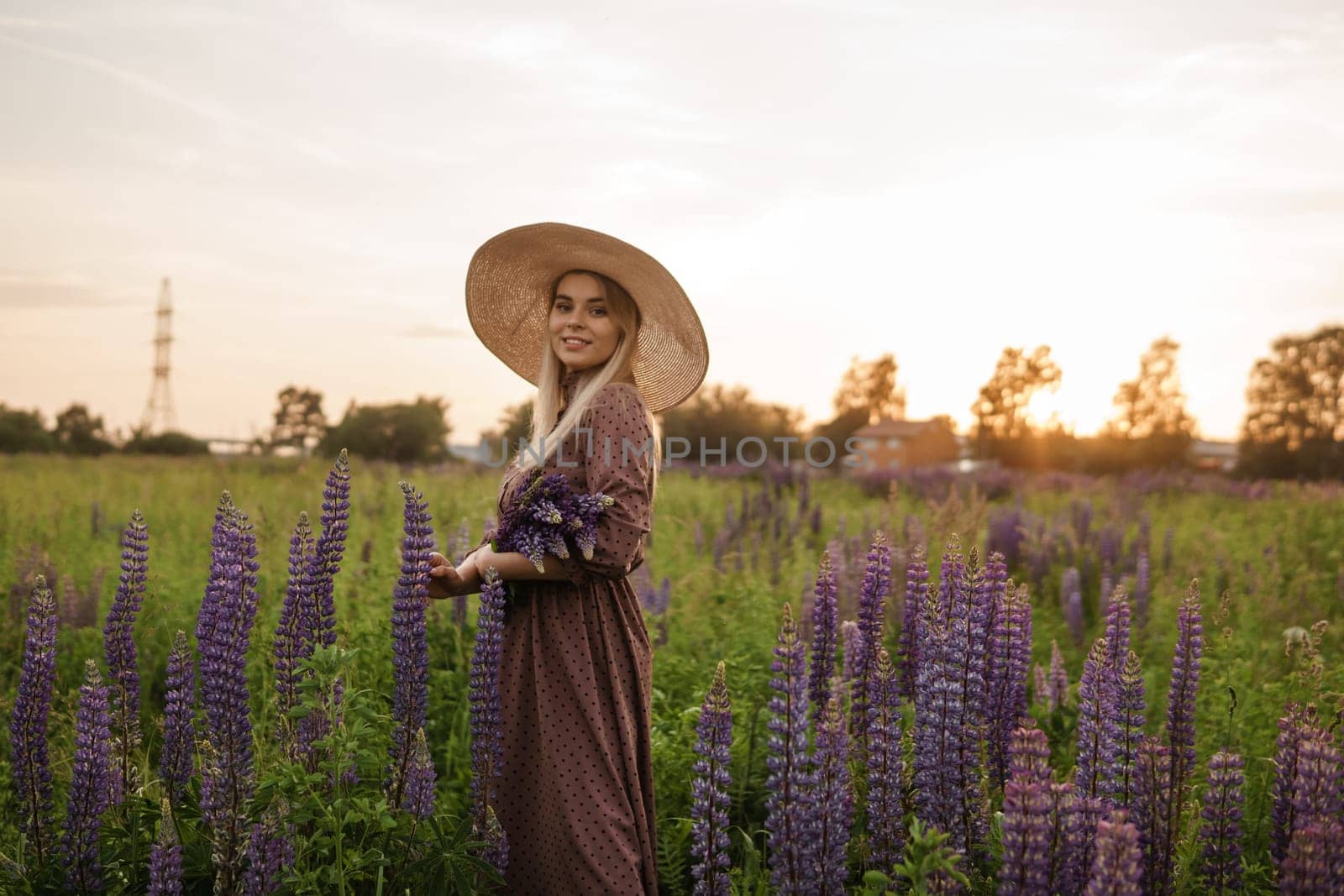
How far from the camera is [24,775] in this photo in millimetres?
2979

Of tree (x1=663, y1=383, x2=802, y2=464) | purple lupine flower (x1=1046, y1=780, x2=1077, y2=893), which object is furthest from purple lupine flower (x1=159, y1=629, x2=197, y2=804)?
tree (x1=663, y1=383, x2=802, y2=464)

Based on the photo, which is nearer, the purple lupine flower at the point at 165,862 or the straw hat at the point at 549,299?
the purple lupine flower at the point at 165,862

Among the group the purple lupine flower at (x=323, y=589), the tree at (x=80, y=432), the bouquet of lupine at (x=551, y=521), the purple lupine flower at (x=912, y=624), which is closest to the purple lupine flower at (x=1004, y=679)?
the purple lupine flower at (x=912, y=624)

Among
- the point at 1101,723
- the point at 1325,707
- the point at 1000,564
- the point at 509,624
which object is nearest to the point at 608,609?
the point at 509,624

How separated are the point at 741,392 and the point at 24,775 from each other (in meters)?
27.0

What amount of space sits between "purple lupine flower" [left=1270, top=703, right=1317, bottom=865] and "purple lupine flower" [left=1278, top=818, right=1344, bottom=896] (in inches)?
25.2

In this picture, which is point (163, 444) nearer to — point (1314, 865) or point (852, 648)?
point (852, 648)

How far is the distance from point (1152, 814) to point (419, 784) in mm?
2101

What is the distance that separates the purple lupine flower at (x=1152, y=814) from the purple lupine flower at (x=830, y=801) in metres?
0.93

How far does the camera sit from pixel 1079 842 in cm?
235

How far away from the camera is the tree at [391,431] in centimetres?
2452

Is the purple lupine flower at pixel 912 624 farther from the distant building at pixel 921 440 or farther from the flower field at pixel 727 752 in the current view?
the distant building at pixel 921 440

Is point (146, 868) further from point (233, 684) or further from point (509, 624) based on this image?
point (509, 624)

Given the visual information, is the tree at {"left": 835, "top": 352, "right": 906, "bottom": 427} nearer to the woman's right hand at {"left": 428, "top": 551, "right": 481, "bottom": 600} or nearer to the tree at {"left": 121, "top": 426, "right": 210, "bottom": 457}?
the tree at {"left": 121, "top": 426, "right": 210, "bottom": 457}
